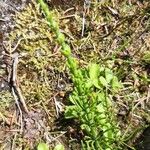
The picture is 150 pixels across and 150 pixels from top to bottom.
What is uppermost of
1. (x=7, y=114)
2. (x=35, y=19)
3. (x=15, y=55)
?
(x=35, y=19)

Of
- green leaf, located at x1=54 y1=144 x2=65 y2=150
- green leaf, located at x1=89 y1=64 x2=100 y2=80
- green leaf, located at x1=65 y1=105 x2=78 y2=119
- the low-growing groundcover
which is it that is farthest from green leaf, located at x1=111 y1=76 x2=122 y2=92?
green leaf, located at x1=54 y1=144 x2=65 y2=150

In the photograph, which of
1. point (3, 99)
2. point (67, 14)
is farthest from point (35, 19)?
point (3, 99)

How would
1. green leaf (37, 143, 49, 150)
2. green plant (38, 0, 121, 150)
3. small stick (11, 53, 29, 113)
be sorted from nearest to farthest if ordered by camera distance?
green plant (38, 0, 121, 150)
green leaf (37, 143, 49, 150)
small stick (11, 53, 29, 113)

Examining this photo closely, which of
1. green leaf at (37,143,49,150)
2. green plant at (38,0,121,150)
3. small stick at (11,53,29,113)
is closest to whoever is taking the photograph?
green plant at (38,0,121,150)

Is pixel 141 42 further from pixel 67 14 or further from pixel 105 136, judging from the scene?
pixel 105 136

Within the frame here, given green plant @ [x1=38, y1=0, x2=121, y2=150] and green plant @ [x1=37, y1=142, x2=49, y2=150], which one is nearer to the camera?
green plant @ [x1=38, y1=0, x2=121, y2=150]

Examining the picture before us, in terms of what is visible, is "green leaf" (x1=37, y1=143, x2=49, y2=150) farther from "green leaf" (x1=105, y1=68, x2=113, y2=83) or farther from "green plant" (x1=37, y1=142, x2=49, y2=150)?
"green leaf" (x1=105, y1=68, x2=113, y2=83)

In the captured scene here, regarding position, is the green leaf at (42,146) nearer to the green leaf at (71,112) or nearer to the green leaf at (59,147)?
the green leaf at (59,147)

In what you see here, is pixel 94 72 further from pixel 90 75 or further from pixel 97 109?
pixel 97 109

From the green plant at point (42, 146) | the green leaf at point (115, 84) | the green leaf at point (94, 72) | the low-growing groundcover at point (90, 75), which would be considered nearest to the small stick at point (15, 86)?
the low-growing groundcover at point (90, 75)

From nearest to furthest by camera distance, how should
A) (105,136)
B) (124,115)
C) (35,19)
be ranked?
(105,136)
(124,115)
(35,19)
